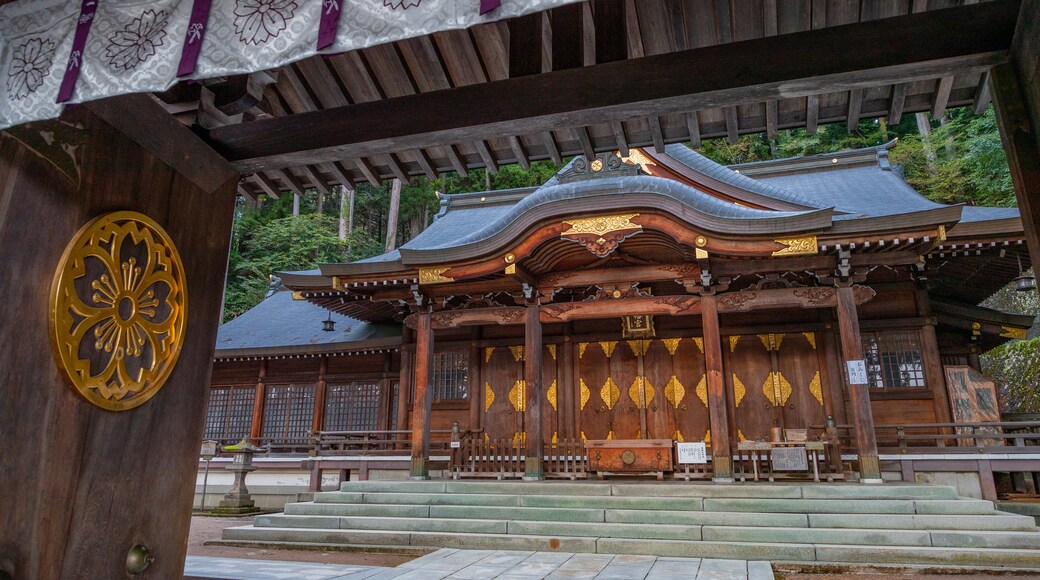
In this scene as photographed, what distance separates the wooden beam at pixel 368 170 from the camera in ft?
14.4

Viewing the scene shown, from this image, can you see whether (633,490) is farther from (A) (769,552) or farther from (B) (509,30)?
(B) (509,30)

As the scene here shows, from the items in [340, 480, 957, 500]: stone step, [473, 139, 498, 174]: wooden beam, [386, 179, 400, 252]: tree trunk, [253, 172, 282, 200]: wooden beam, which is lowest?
[340, 480, 957, 500]: stone step

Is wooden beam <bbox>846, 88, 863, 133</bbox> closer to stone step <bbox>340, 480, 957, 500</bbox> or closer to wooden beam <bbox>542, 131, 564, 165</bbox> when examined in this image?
wooden beam <bbox>542, 131, 564, 165</bbox>

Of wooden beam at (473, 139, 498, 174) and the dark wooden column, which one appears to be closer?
the dark wooden column

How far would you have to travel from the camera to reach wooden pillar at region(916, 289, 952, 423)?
10.4 m

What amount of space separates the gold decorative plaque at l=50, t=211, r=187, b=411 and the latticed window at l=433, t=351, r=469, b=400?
9848 millimetres

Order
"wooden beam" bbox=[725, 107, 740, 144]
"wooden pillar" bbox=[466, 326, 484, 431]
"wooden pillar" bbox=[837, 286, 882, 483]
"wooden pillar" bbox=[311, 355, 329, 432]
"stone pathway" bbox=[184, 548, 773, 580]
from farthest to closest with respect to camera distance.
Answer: "wooden pillar" bbox=[311, 355, 329, 432]
"wooden pillar" bbox=[466, 326, 484, 431]
"wooden pillar" bbox=[837, 286, 882, 483]
"stone pathway" bbox=[184, 548, 773, 580]
"wooden beam" bbox=[725, 107, 740, 144]

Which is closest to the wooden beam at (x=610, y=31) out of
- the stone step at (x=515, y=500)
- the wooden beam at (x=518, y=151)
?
the wooden beam at (x=518, y=151)

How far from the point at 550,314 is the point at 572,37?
7.62 metres

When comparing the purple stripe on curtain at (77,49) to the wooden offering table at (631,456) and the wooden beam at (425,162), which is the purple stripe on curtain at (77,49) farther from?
the wooden offering table at (631,456)

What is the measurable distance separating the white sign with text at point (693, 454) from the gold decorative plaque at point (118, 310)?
775 cm

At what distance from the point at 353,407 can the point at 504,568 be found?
9767 mm

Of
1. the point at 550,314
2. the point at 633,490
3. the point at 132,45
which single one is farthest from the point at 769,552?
the point at 132,45

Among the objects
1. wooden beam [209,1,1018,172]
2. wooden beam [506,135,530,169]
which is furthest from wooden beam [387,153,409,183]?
wooden beam [506,135,530,169]
